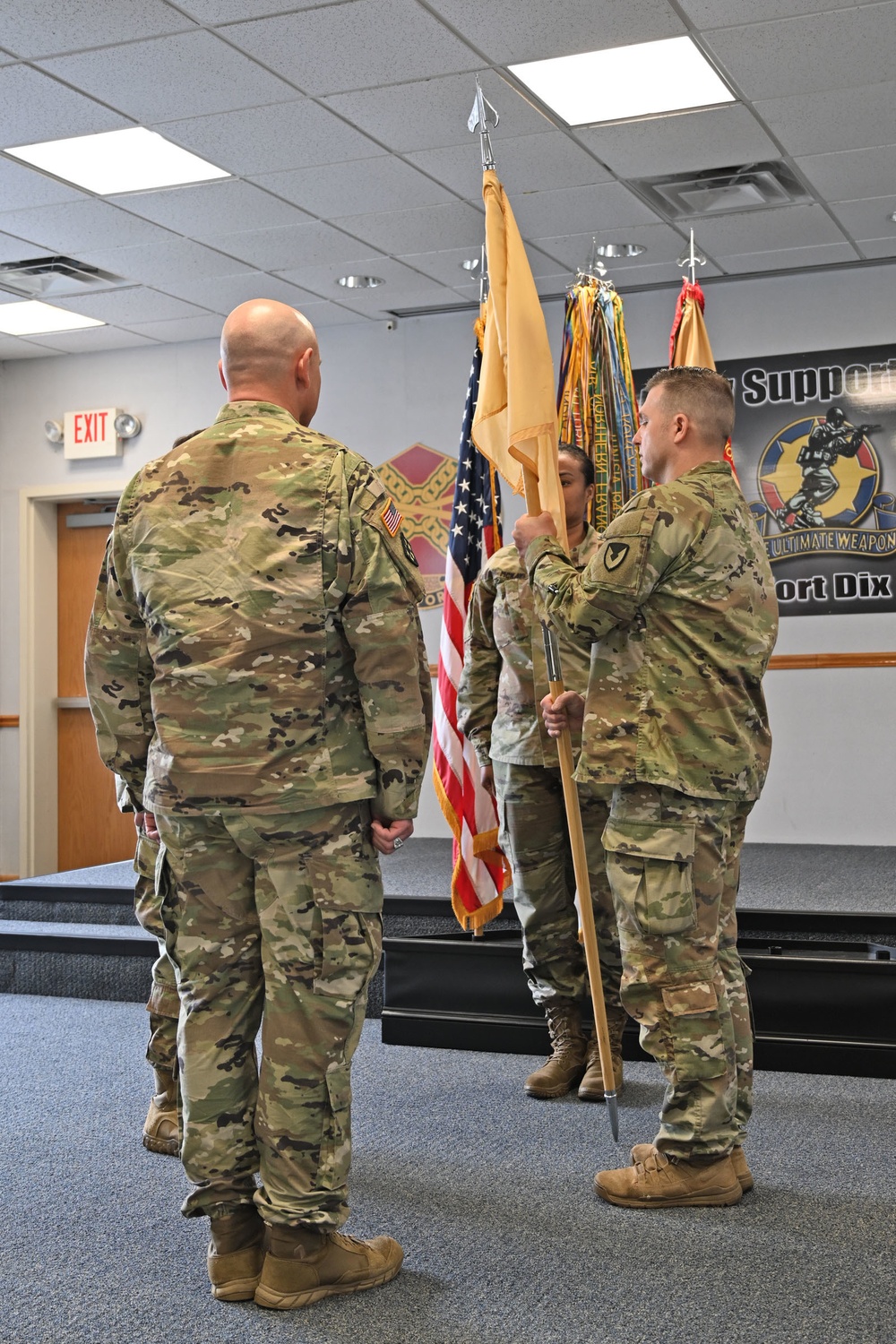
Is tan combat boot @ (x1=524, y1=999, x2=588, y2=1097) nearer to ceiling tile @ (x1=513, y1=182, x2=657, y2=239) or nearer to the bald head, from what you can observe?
the bald head

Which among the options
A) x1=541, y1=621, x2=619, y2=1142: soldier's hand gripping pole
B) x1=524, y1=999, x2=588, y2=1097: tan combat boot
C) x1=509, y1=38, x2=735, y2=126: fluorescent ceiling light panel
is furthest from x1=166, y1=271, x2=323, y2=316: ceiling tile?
x1=524, y1=999, x2=588, y2=1097: tan combat boot

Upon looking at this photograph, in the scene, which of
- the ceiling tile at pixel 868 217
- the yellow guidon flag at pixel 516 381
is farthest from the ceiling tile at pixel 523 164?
the yellow guidon flag at pixel 516 381

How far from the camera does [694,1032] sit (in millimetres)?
2455

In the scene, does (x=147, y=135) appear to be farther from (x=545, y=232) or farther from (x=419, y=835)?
(x=419, y=835)

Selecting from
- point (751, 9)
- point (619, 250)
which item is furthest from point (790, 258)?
point (751, 9)

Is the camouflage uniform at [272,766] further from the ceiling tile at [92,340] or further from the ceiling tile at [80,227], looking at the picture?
the ceiling tile at [92,340]

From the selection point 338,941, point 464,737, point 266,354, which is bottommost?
point 338,941

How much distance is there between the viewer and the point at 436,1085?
11.1 feet

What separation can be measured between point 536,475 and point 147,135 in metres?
2.32

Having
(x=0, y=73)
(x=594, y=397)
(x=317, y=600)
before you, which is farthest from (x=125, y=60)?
(x=317, y=600)

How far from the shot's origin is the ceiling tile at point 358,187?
15.6ft

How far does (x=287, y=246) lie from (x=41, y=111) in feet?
5.08

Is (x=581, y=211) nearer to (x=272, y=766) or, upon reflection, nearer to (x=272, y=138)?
(x=272, y=138)

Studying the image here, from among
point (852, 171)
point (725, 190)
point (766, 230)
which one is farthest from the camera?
point (766, 230)
